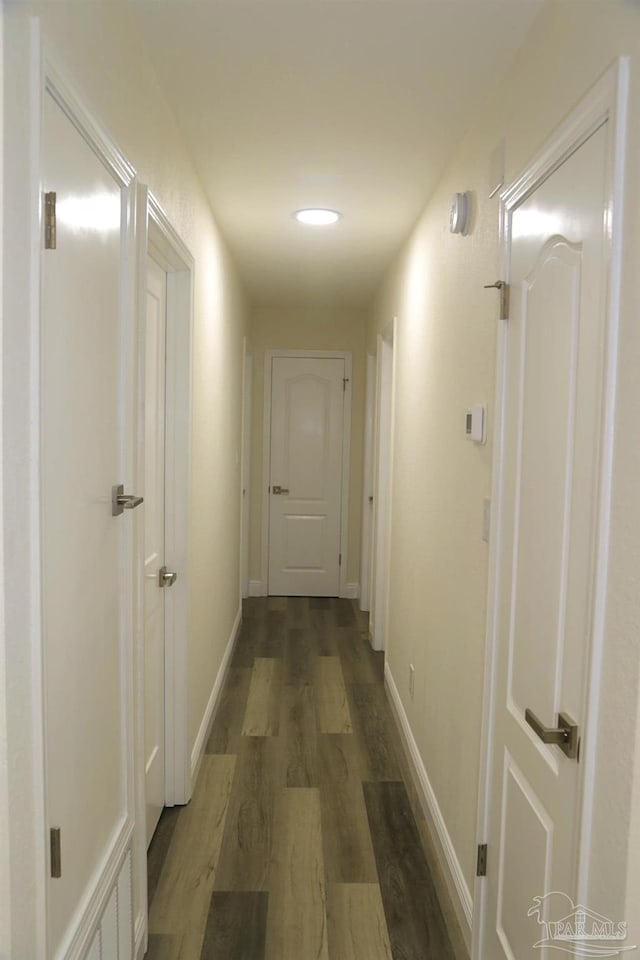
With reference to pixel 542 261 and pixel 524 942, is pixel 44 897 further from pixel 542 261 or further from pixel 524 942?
pixel 542 261

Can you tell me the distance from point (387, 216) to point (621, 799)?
110 inches

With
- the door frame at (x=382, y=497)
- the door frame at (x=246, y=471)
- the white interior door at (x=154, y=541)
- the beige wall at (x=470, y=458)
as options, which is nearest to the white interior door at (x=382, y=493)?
the door frame at (x=382, y=497)

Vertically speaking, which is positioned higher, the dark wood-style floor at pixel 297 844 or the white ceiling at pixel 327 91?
the white ceiling at pixel 327 91

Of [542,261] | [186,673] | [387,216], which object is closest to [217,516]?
[186,673]

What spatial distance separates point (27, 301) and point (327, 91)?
1.37 m

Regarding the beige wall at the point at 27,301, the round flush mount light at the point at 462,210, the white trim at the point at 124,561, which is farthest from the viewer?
the round flush mount light at the point at 462,210

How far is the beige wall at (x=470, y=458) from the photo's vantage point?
1112 mm

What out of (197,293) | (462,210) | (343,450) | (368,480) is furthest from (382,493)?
(462,210)

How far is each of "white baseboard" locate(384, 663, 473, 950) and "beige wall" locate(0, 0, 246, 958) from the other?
96cm

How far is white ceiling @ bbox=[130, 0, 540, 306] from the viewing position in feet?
5.52

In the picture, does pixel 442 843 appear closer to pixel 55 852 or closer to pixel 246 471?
pixel 55 852

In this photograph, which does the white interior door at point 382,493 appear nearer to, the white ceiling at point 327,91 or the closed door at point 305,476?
the closed door at point 305,476

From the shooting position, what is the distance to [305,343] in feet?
19.4

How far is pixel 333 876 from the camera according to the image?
2344 millimetres
